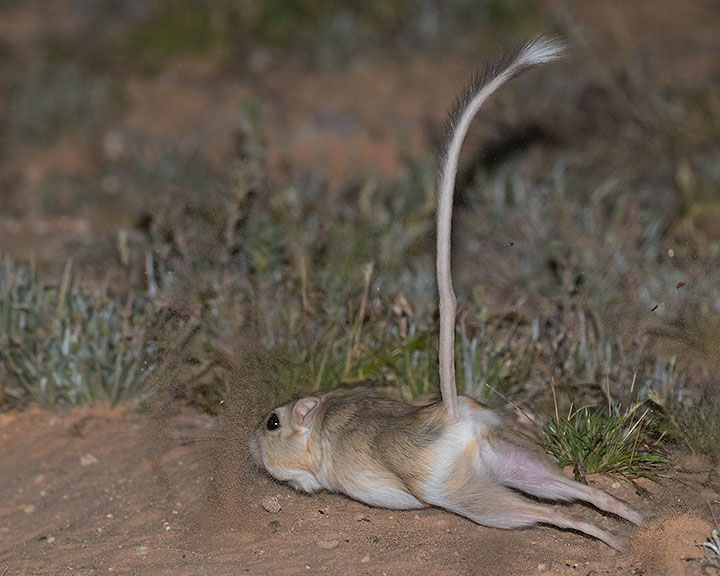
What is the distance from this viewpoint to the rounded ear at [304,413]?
3.30m

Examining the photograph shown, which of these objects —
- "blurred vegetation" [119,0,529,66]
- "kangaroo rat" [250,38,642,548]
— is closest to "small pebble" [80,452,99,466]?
"kangaroo rat" [250,38,642,548]

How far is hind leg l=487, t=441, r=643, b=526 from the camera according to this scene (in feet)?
9.55

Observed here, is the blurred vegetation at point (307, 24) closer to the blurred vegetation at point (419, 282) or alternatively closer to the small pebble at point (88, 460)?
the blurred vegetation at point (419, 282)

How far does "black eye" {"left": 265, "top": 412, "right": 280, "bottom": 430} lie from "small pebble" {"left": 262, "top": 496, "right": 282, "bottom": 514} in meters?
0.29

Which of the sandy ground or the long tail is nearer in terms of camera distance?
the long tail

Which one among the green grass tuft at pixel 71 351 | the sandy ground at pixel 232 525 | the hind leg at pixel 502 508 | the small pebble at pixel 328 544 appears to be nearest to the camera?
the hind leg at pixel 502 508

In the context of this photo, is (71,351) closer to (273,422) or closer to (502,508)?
(273,422)

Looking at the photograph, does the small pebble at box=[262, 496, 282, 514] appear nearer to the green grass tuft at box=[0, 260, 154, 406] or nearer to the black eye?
the black eye

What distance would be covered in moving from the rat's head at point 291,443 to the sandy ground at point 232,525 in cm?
13

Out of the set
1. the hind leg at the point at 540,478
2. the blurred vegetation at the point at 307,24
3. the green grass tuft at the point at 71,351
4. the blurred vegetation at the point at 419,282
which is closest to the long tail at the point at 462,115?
the hind leg at the point at 540,478

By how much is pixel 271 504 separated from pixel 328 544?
1.19ft

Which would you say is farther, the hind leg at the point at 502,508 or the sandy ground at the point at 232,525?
the sandy ground at the point at 232,525

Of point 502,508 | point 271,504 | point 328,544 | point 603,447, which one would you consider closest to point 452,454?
point 502,508

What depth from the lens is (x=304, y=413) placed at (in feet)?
10.9
